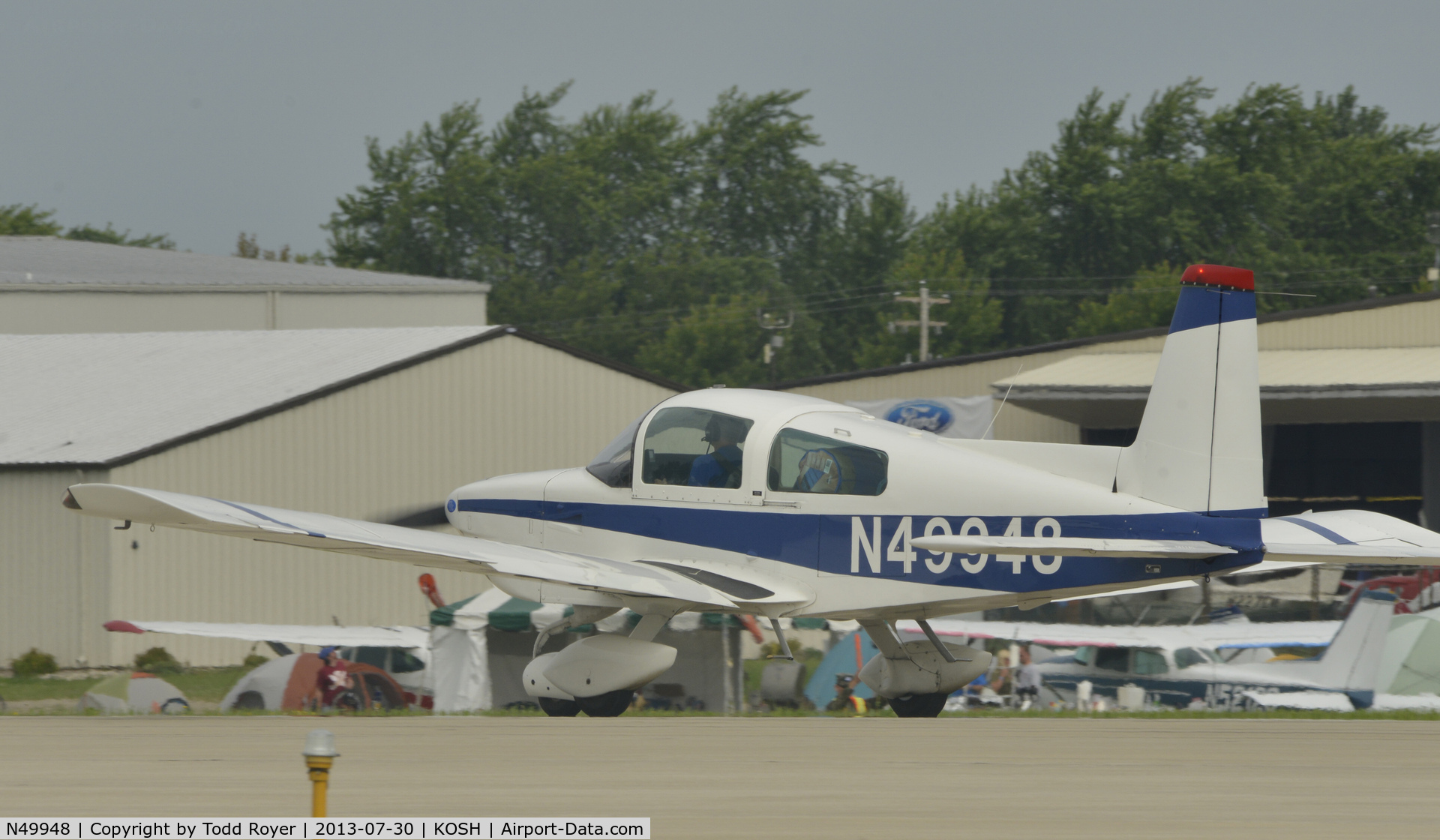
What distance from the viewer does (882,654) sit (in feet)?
39.7

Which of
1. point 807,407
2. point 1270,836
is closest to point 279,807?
point 1270,836

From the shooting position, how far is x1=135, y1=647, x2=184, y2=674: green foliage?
23.2 m

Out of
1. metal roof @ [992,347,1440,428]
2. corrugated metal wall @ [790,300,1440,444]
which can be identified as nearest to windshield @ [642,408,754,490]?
metal roof @ [992,347,1440,428]

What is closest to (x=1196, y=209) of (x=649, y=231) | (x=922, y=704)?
(x=649, y=231)

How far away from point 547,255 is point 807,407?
77083 millimetres

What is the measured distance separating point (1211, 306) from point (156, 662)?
17.7 metres

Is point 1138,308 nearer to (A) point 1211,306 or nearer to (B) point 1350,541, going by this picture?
(B) point 1350,541

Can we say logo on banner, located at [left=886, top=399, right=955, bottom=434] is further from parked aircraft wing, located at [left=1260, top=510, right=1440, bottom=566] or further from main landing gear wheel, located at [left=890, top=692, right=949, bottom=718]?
parked aircraft wing, located at [left=1260, top=510, right=1440, bottom=566]

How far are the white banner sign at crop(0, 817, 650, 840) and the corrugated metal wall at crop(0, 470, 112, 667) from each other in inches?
729

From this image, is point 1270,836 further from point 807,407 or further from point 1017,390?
point 1017,390

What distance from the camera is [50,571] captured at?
2370 centimetres

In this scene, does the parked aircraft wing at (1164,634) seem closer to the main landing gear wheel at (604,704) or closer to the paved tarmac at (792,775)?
the main landing gear wheel at (604,704)

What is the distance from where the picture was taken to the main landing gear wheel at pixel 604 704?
37.8 feet

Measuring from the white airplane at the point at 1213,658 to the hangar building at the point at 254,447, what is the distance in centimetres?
810
